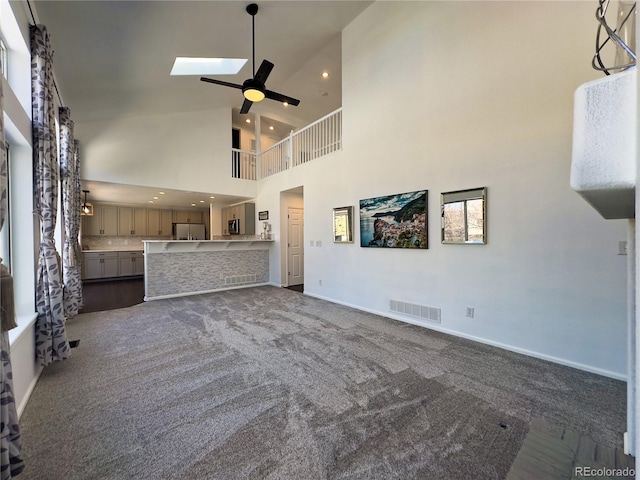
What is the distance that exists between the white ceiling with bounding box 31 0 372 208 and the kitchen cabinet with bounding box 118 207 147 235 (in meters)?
2.36

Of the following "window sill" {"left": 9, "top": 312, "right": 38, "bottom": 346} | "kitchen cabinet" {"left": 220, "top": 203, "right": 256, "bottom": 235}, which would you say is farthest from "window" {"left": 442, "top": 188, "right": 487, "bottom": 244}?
"kitchen cabinet" {"left": 220, "top": 203, "right": 256, "bottom": 235}

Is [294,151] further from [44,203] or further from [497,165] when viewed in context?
[44,203]

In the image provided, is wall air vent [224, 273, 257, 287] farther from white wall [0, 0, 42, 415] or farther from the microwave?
white wall [0, 0, 42, 415]

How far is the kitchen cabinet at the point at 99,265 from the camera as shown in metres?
7.43

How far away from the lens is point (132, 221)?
28.3ft

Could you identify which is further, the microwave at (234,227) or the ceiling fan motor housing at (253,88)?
the microwave at (234,227)

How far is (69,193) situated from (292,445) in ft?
16.2

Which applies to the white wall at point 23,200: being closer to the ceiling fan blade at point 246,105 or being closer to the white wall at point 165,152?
the ceiling fan blade at point 246,105

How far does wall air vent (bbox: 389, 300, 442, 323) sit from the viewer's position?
351cm

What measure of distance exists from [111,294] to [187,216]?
14.6 feet

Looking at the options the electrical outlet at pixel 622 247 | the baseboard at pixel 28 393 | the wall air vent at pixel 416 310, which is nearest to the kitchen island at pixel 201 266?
the baseboard at pixel 28 393

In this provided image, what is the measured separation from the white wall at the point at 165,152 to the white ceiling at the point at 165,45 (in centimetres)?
27

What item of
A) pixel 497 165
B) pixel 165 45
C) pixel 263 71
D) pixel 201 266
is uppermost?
pixel 165 45
